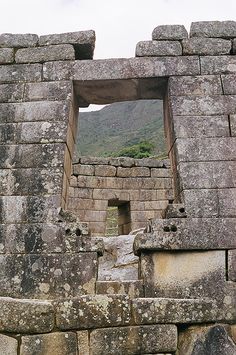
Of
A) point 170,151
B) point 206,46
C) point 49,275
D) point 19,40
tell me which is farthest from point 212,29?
point 49,275

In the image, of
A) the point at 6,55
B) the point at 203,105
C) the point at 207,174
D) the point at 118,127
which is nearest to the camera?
the point at 207,174

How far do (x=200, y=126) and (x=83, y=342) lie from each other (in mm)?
4375

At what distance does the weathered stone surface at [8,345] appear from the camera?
262cm

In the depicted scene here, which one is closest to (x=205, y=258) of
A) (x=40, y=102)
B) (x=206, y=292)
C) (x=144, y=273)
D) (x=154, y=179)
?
(x=206, y=292)

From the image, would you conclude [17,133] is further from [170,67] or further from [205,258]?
[205,258]

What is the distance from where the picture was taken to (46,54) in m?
6.87

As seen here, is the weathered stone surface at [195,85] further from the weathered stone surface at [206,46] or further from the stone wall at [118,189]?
the stone wall at [118,189]

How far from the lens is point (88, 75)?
668 cm

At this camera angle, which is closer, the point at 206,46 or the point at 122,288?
the point at 122,288

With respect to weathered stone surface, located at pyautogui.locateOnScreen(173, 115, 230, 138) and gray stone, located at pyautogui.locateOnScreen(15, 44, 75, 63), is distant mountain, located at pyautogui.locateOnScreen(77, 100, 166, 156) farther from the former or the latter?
weathered stone surface, located at pyautogui.locateOnScreen(173, 115, 230, 138)

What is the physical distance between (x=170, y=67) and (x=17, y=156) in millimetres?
2794

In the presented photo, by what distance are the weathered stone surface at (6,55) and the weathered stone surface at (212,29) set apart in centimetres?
302

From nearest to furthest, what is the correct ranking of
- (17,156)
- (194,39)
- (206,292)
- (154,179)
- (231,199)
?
(206,292) → (231,199) → (17,156) → (194,39) → (154,179)

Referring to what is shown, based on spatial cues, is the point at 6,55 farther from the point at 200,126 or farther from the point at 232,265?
the point at 232,265
